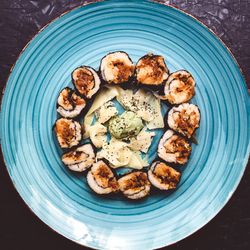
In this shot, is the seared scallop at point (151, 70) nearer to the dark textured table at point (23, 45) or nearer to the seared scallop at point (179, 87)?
the seared scallop at point (179, 87)

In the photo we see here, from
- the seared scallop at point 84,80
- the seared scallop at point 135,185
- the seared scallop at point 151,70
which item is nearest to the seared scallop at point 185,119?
the seared scallop at point 151,70

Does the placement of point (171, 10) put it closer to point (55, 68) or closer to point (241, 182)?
point (55, 68)

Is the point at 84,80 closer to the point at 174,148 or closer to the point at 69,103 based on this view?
the point at 69,103

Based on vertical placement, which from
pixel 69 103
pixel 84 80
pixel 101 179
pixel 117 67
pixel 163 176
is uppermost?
pixel 117 67

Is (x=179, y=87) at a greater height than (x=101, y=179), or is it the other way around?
(x=179, y=87)

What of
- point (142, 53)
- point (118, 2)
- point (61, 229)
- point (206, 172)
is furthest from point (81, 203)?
point (118, 2)

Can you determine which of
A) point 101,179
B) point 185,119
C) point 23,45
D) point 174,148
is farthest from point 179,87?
point 23,45

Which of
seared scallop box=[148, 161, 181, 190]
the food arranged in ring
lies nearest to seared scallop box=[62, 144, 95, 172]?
the food arranged in ring
